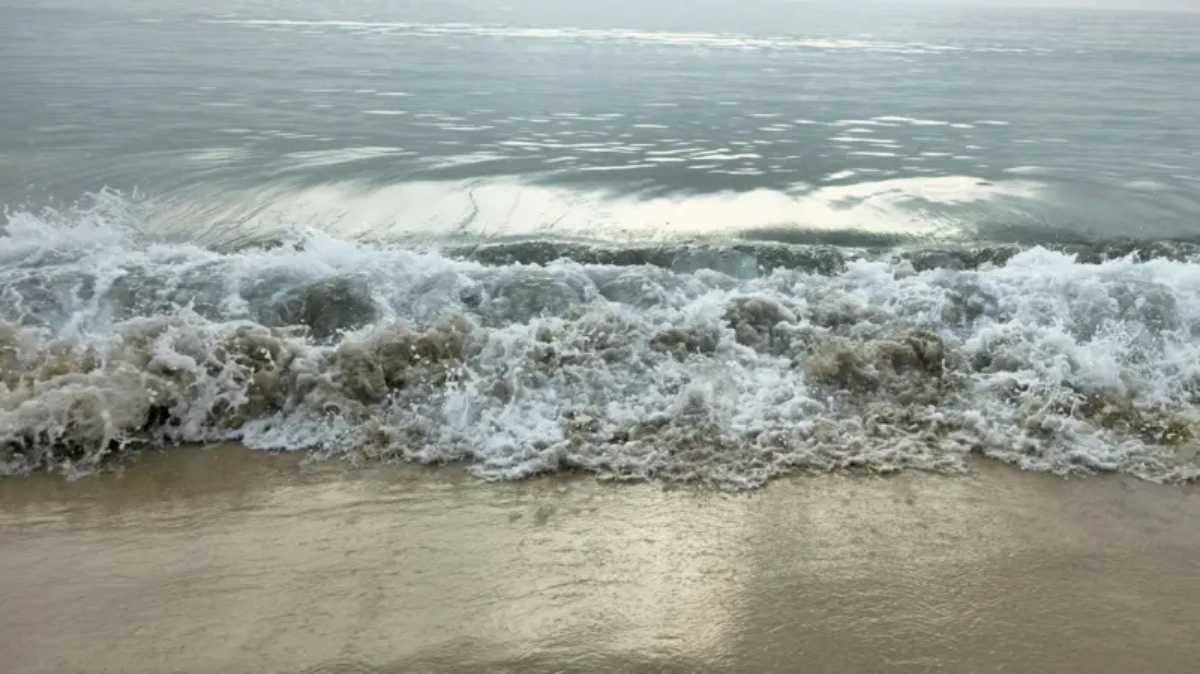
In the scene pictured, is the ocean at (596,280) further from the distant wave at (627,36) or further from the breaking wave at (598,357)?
the distant wave at (627,36)

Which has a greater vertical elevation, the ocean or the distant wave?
the distant wave

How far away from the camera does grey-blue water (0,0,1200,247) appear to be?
834 centimetres

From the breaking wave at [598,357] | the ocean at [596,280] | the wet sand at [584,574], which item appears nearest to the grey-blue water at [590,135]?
the ocean at [596,280]

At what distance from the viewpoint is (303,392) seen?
4.85 metres

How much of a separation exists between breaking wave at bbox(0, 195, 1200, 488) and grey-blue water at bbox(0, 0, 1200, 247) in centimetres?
122

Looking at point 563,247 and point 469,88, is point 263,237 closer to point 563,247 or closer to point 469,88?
point 563,247

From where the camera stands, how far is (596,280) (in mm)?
6488

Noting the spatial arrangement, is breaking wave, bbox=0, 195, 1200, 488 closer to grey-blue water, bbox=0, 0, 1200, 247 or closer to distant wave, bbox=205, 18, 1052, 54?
grey-blue water, bbox=0, 0, 1200, 247

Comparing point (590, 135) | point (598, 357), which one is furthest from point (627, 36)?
point (598, 357)

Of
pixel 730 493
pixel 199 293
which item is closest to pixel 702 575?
pixel 730 493

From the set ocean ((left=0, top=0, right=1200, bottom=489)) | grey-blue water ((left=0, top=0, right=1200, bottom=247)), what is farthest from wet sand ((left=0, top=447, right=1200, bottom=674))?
grey-blue water ((left=0, top=0, right=1200, bottom=247))

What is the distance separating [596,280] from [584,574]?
3512 millimetres

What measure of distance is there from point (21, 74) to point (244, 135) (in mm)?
7767

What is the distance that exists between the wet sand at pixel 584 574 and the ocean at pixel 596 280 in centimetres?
33
